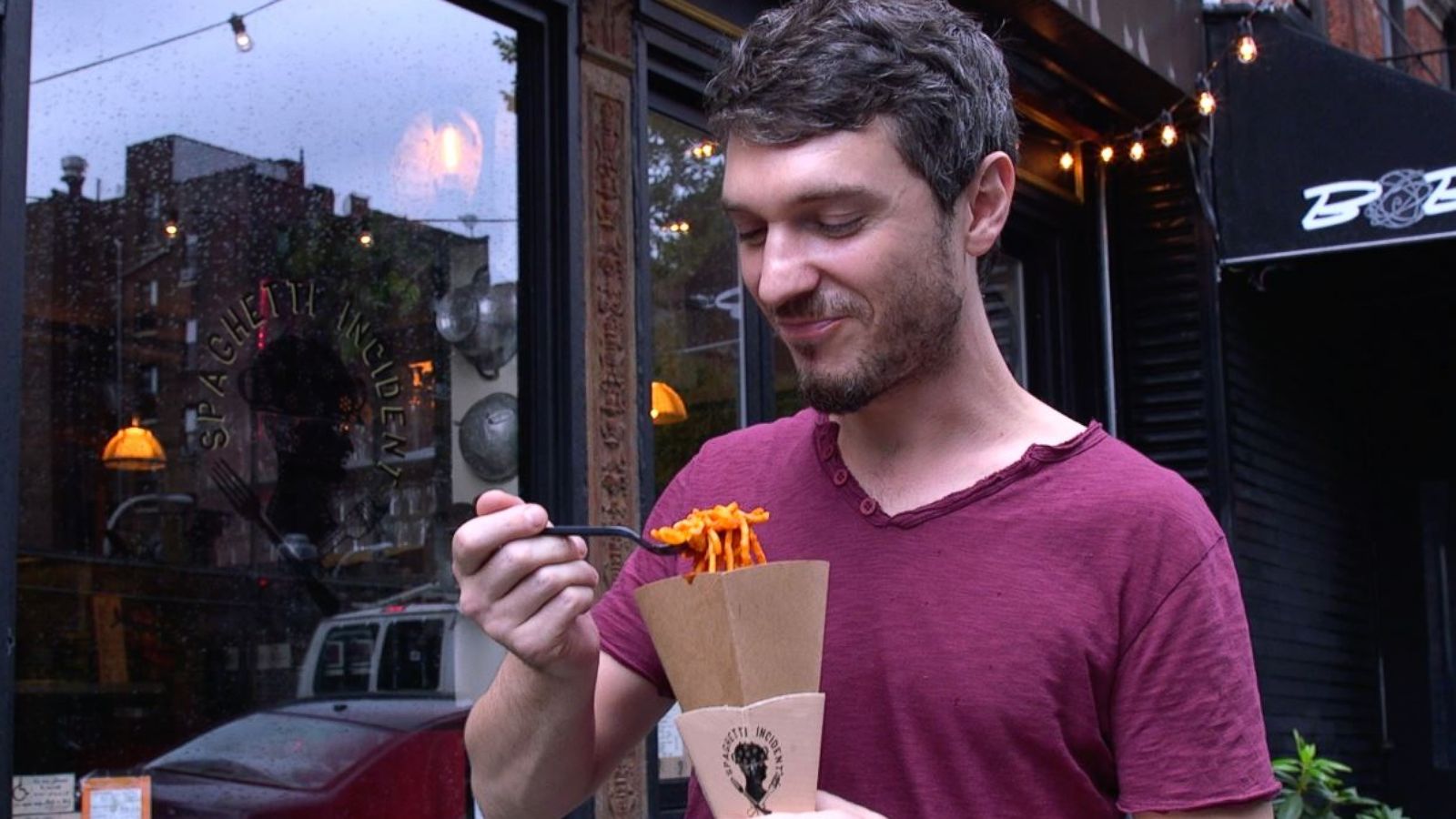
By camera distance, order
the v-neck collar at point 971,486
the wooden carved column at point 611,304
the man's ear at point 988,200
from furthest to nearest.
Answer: the wooden carved column at point 611,304 < the man's ear at point 988,200 < the v-neck collar at point 971,486

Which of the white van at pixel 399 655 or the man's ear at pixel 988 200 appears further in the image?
the white van at pixel 399 655

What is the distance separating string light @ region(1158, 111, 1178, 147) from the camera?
792 centimetres

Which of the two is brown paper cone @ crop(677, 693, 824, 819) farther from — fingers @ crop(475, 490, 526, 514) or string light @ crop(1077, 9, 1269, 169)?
string light @ crop(1077, 9, 1269, 169)

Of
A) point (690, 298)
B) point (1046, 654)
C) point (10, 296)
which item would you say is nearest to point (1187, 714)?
point (1046, 654)

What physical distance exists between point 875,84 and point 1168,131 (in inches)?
250

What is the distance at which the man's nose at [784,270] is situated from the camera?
192 centimetres

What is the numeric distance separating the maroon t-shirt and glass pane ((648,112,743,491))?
12.6ft

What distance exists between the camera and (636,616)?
2.17 meters

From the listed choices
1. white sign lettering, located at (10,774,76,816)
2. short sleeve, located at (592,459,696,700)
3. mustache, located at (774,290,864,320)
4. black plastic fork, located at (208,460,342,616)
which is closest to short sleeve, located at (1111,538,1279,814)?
mustache, located at (774,290,864,320)

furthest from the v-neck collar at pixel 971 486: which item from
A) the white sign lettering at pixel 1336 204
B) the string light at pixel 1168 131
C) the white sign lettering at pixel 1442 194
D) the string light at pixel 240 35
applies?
the string light at pixel 1168 131

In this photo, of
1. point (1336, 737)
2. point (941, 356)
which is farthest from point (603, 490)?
point (1336, 737)

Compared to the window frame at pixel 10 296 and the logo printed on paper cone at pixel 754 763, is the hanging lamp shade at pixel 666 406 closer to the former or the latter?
the window frame at pixel 10 296

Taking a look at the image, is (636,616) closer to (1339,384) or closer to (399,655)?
(399,655)

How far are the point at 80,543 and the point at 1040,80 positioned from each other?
4.77m
